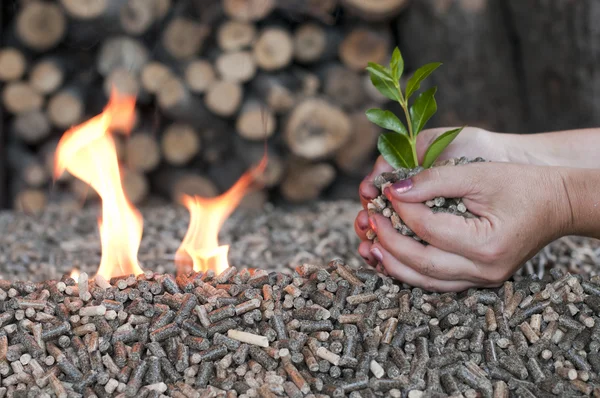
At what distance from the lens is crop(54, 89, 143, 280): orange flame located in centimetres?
183

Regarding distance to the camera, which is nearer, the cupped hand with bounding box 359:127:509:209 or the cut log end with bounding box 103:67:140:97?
the cupped hand with bounding box 359:127:509:209

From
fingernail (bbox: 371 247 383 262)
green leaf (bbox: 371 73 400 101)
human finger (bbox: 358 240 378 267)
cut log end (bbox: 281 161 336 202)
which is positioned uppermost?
green leaf (bbox: 371 73 400 101)

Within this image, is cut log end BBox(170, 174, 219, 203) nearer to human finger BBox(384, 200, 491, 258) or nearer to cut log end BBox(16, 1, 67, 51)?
cut log end BBox(16, 1, 67, 51)

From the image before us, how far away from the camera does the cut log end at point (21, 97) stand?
3.27 meters

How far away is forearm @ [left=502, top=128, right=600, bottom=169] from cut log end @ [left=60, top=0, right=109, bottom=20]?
2.02 meters

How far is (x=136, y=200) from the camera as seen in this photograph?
352 cm

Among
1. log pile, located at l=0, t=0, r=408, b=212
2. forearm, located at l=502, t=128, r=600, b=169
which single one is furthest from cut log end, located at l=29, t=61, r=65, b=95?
forearm, located at l=502, t=128, r=600, b=169

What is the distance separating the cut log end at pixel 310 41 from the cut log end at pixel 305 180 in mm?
552

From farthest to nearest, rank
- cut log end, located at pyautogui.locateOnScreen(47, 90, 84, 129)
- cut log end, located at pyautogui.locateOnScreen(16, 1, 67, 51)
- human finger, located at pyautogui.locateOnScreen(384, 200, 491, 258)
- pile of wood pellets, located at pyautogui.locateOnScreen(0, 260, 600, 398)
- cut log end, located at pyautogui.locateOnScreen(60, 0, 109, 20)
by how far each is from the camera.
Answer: cut log end, located at pyautogui.locateOnScreen(47, 90, 84, 129)
cut log end, located at pyautogui.locateOnScreen(16, 1, 67, 51)
cut log end, located at pyautogui.locateOnScreen(60, 0, 109, 20)
human finger, located at pyautogui.locateOnScreen(384, 200, 491, 258)
pile of wood pellets, located at pyautogui.locateOnScreen(0, 260, 600, 398)

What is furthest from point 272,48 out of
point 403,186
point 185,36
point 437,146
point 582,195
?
point 582,195

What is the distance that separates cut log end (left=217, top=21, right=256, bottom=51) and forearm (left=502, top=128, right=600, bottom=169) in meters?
1.60

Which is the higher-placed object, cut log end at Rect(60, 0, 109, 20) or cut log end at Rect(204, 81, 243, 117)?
cut log end at Rect(60, 0, 109, 20)

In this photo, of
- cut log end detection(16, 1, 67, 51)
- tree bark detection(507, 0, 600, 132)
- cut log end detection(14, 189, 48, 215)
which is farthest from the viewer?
cut log end detection(14, 189, 48, 215)

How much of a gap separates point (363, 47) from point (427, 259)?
2.01 metres
